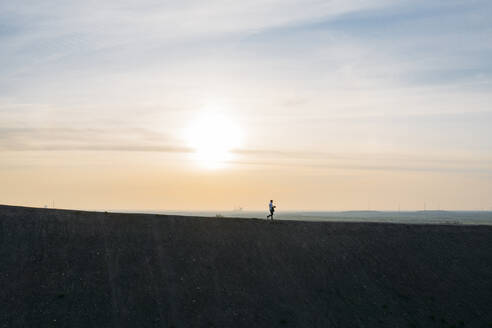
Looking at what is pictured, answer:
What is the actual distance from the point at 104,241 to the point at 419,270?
26.6 metres

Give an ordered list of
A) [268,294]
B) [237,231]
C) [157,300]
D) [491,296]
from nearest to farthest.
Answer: [157,300], [268,294], [491,296], [237,231]

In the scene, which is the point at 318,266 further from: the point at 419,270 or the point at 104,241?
the point at 104,241

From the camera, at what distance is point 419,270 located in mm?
42344

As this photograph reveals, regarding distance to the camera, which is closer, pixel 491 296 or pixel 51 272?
pixel 51 272

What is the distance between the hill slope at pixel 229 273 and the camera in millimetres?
33875

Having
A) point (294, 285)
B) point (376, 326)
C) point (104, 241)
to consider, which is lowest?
point (376, 326)

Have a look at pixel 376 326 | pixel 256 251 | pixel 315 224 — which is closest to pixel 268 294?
pixel 256 251

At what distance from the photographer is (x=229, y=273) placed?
38.8 meters

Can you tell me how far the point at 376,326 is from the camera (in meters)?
34.9

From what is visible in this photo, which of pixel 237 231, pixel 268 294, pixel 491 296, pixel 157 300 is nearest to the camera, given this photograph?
pixel 157 300

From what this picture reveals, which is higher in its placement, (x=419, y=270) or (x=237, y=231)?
(x=237, y=231)

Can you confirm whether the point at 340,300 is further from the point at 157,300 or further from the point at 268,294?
the point at 157,300

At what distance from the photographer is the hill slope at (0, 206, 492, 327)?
3388cm

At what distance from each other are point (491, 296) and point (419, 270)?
5.76 meters
